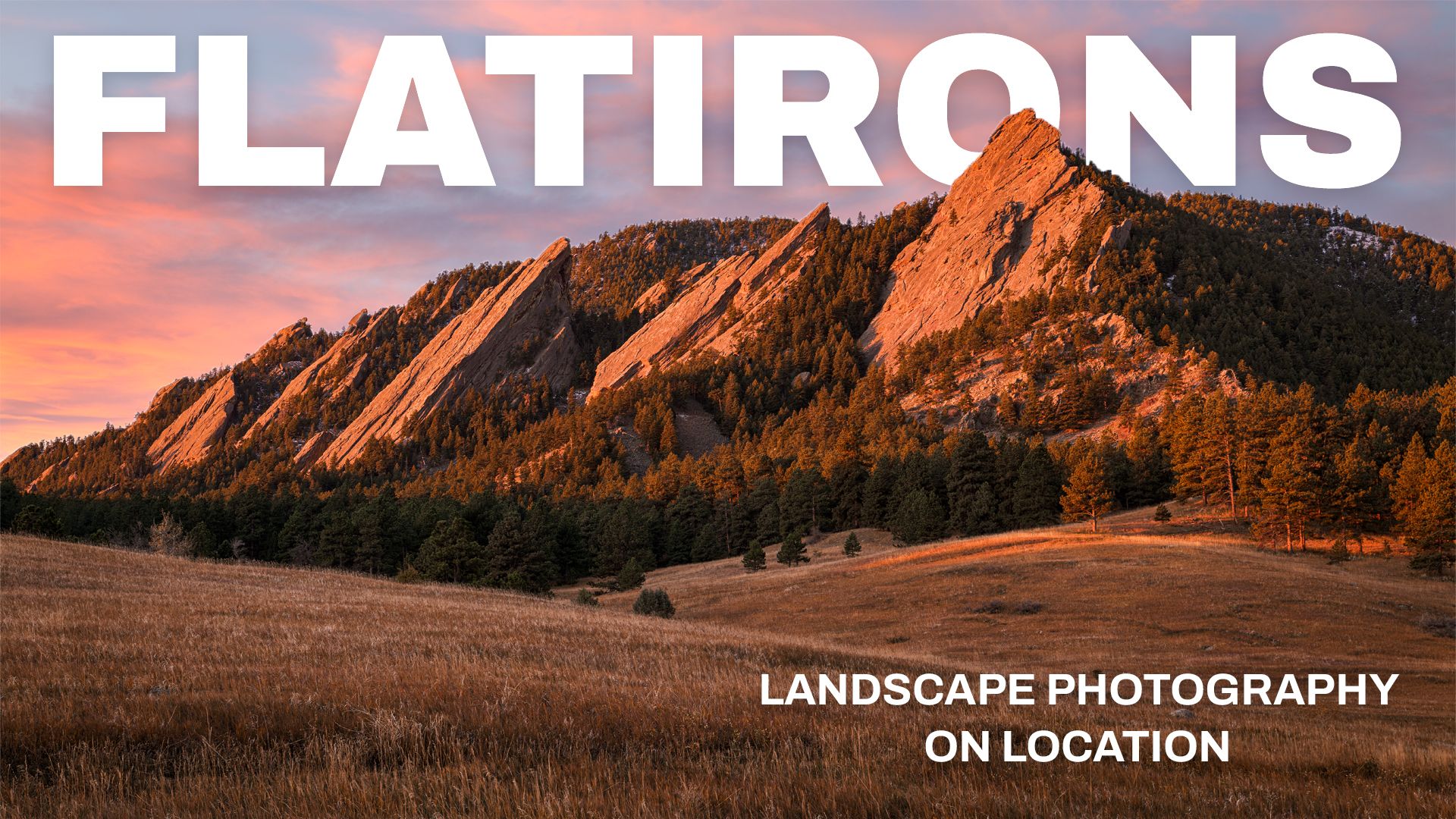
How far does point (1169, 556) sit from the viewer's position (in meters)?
52.4

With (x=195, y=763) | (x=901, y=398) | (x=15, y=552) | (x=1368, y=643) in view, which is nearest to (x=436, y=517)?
Answer: (x=15, y=552)

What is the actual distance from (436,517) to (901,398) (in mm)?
114106

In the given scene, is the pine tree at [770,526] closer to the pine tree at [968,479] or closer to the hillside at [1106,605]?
the pine tree at [968,479]

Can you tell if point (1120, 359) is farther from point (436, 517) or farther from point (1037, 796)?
point (1037, 796)

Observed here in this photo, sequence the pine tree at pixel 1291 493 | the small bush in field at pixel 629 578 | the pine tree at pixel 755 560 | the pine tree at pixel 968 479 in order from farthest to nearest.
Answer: the pine tree at pixel 968 479 → the pine tree at pixel 755 560 → the small bush in field at pixel 629 578 → the pine tree at pixel 1291 493

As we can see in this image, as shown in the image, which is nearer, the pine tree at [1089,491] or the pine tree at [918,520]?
the pine tree at [1089,491]

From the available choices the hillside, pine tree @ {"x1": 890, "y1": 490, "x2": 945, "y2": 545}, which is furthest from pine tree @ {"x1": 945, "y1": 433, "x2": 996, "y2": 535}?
the hillside

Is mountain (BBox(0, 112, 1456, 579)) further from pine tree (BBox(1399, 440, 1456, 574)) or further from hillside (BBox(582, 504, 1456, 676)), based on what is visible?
hillside (BBox(582, 504, 1456, 676))

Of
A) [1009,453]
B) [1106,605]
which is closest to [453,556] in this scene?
[1106,605]

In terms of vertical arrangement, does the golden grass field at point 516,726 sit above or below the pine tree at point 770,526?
above

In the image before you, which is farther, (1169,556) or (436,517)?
(436,517)

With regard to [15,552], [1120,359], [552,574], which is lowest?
[552,574]

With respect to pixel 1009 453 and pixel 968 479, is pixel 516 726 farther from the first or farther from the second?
pixel 1009 453

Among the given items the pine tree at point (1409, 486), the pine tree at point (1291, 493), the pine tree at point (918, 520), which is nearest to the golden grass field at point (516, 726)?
the pine tree at point (1291, 493)
